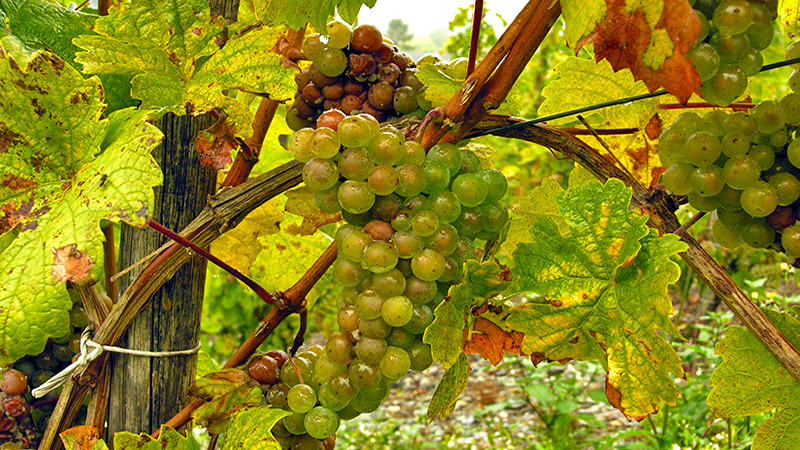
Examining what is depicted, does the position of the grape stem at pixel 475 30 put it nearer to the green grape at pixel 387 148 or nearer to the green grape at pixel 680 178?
the green grape at pixel 387 148

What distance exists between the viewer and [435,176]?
26.1 inches

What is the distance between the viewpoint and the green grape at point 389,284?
64cm

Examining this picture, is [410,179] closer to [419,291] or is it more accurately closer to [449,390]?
[419,291]

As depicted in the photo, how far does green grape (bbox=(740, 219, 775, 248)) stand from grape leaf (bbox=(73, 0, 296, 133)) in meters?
0.55

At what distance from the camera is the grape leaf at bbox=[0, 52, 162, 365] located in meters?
0.60

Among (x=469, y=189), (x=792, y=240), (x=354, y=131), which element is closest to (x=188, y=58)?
(x=354, y=131)

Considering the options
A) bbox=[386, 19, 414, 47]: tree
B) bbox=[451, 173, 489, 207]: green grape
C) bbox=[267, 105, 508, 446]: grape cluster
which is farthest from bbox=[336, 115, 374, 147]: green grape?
bbox=[386, 19, 414, 47]: tree

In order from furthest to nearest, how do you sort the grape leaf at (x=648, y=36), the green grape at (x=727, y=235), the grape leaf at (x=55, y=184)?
the green grape at (x=727, y=235), the grape leaf at (x=55, y=184), the grape leaf at (x=648, y=36)

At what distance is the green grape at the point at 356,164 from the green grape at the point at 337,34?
0.21 m

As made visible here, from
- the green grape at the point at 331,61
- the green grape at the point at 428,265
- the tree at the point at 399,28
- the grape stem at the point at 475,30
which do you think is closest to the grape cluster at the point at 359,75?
the green grape at the point at 331,61

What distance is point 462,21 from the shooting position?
10.9 ft

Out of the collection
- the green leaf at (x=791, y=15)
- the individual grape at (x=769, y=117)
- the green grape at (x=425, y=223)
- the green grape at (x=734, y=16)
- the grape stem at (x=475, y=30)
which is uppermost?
the green leaf at (x=791, y=15)

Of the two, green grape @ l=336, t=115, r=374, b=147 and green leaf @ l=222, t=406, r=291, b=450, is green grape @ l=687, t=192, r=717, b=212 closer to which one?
green grape @ l=336, t=115, r=374, b=147

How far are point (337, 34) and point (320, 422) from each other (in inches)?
18.7
